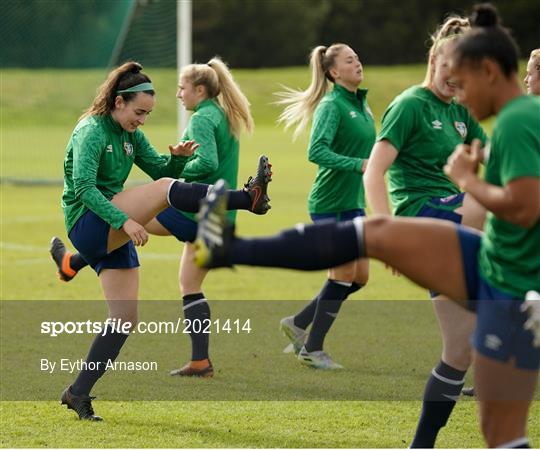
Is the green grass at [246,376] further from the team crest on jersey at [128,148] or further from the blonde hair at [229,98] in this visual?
the blonde hair at [229,98]

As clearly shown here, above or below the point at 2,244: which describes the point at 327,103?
above

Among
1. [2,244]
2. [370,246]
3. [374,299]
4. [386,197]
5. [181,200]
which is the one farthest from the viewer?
[2,244]

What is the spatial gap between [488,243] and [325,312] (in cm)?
401

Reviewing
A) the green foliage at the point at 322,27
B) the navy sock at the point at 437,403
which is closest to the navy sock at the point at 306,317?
the navy sock at the point at 437,403

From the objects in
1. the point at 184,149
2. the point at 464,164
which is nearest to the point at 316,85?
the point at 184,149

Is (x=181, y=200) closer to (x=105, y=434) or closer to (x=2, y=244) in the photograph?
(x=105, y=434)

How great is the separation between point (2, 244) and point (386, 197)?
392 inches

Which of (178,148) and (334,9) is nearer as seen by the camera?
(178,148)

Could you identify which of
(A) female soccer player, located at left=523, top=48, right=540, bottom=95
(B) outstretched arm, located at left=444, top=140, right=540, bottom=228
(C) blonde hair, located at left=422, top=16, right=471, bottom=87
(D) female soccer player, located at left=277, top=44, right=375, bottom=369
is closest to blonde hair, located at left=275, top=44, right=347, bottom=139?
(D) female soccer player, located at left=277, top=44, right=375, bottom=369

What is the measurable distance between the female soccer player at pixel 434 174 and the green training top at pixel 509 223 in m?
1.18

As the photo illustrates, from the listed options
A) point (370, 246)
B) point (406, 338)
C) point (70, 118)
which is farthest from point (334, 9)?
point (370, 246)

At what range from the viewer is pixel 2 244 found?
46.6 ft

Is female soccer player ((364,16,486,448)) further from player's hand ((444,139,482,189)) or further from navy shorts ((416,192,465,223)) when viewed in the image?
player's hand ((444,139,482,189))

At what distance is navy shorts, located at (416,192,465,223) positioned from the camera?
221 inches
